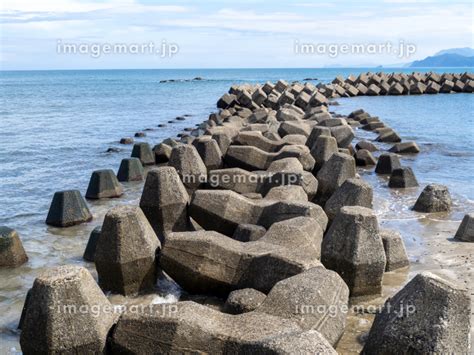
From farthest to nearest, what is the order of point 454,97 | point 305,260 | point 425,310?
point 454,97, point 305,260, point 425,310

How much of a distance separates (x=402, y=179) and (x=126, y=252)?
641 centimetres

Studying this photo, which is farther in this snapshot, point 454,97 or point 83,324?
point 454,97

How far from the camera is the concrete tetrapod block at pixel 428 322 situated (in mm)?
3383

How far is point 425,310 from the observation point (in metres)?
3.47

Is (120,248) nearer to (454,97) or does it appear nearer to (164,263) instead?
(164,263)

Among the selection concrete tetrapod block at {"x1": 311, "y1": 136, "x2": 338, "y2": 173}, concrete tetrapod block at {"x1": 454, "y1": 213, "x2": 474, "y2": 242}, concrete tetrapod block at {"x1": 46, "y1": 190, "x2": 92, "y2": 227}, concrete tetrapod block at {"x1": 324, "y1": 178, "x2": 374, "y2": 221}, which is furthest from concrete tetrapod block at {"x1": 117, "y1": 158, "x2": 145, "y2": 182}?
concrete tetrapod block at {"x1": 454, "y1": 213, "x2": 474, "y2": 242}

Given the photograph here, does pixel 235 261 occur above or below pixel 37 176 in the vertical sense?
above

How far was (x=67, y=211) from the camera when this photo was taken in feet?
25.2

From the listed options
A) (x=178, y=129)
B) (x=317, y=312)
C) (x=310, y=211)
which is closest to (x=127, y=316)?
(x=317, y=312)

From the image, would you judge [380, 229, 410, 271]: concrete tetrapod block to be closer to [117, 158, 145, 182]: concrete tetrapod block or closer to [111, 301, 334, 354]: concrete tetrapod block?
[111, 301, 334, 354]: concrete tetrapod block

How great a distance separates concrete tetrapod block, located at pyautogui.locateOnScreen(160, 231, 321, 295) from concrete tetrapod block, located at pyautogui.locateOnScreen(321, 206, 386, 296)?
0.34 m

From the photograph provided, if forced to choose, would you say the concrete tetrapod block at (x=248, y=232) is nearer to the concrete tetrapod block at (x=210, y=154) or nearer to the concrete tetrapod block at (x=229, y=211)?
the concrete tetrapod block at (x=229, y=211)

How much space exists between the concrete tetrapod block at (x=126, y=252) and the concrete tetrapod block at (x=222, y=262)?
7.5 inches

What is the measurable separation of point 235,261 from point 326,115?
39.2 feet
